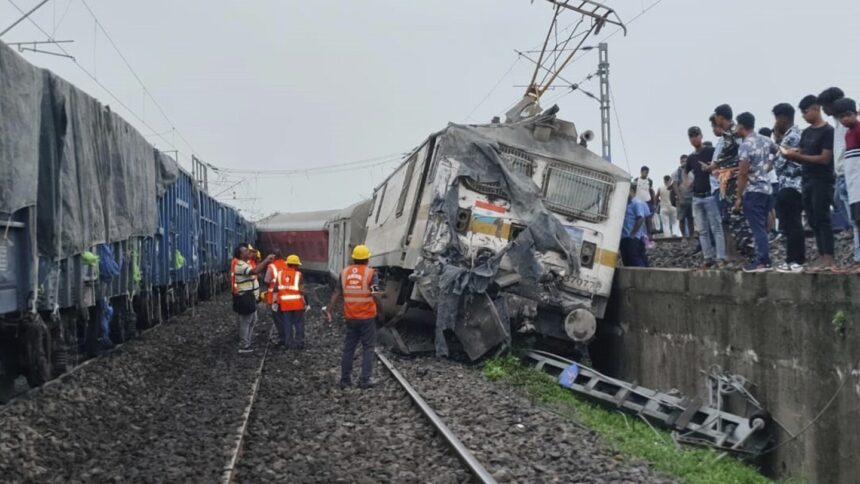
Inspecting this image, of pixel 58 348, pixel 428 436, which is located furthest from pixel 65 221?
pixel 428 436

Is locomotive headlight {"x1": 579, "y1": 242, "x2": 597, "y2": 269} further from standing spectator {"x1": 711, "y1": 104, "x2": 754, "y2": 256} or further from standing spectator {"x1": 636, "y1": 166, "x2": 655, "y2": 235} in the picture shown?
standing spectator {"x1": 636, "y1": 166, "x2": 655, "y2": 235}

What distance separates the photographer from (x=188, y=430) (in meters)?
7.77

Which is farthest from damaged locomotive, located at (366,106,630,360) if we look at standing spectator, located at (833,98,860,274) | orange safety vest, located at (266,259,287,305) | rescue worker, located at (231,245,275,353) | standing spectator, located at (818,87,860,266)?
standing spectator, located at (833,98,860,274)

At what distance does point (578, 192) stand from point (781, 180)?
322 cm

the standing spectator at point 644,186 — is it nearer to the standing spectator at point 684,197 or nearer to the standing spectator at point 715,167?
the standing spectator at point 684,197

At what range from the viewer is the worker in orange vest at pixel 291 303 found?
525 inches

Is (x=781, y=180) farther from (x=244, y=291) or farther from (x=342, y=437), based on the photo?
(x=244, y=291)

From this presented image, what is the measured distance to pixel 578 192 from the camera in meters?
11.9

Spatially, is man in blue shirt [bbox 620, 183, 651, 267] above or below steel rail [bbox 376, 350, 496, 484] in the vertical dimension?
above

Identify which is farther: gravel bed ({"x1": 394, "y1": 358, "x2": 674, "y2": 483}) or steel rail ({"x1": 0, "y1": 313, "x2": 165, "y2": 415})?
steel rail ({"x1": 0, "y1": 313, "x2": 165, "y2": 415})

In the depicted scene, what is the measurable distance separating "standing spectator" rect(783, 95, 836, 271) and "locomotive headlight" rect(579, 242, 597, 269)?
4.06 metres

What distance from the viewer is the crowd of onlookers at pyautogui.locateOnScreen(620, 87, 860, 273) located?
7.12m

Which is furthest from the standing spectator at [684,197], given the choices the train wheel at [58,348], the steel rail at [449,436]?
the train wheel at [58,348]

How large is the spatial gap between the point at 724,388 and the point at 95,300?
744 cm
